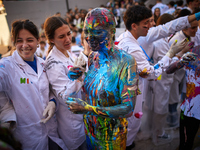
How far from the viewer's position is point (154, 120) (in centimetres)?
288

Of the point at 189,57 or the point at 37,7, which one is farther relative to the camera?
the point at 37,7

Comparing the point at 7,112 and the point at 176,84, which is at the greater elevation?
the point at 7,112

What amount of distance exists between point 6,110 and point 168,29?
2.50m

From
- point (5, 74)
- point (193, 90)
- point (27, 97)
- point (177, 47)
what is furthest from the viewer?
point (177, 47)

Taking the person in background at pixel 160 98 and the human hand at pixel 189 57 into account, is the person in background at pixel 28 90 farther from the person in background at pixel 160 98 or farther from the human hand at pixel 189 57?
the person in background at pixel 160 98

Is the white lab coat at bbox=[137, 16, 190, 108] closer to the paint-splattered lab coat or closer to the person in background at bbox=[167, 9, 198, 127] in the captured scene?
the person in background at bbox=[167, 9, 198, 127]

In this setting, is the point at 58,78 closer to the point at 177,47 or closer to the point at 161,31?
the point at 177,47

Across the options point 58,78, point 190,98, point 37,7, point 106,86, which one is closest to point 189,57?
point 190,98

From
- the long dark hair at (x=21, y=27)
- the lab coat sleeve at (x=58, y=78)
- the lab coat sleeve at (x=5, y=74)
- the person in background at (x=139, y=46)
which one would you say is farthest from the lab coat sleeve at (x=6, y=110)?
the person in background at (x=139, y=46)

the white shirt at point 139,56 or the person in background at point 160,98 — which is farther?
the person in background at point 160,98

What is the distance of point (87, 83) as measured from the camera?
1.25 meters

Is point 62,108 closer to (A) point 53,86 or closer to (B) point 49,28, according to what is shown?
(A) point 53,86

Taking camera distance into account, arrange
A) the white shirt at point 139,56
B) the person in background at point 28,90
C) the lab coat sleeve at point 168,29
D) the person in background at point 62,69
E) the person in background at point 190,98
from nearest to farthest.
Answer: the person in background at point 28,90 → the person in background at point 62,69 → the person in background at point 190,98 → the white shirt at point 139,56 → the lab coat sleeve at point 168,29

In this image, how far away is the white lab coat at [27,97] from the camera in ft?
4.84
